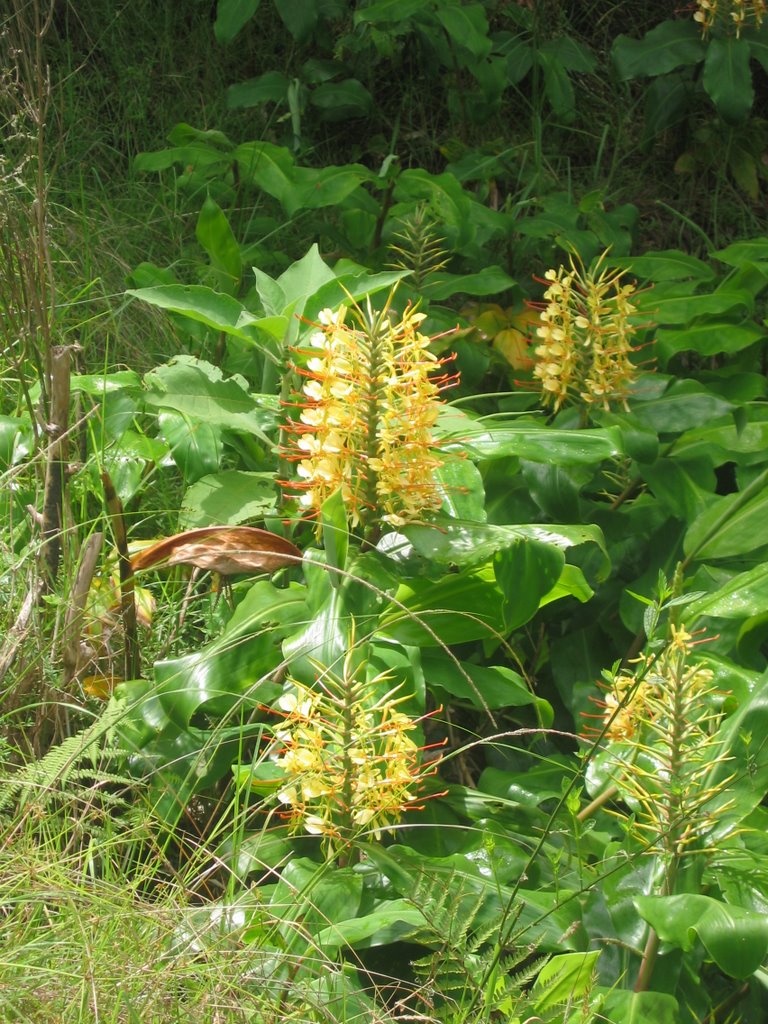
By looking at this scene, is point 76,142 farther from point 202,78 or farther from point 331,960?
point 331,960

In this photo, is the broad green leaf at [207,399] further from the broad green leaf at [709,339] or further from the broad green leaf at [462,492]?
the broad green leaf at [709,339]

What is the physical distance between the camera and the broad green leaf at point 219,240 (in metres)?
2.31

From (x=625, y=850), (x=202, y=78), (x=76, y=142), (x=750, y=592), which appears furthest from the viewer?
(x=202, y=78)

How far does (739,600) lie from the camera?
5.23ft

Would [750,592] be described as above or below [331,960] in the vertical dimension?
above

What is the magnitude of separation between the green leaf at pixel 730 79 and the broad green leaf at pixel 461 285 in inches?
48.8

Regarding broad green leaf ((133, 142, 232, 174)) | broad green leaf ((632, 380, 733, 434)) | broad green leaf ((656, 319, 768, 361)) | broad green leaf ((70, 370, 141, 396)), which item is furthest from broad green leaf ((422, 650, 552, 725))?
broad green leaf ((133, 142, 232, 174))

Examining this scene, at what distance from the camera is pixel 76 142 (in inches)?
137

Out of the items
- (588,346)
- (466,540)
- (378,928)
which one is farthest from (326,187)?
(378,928)

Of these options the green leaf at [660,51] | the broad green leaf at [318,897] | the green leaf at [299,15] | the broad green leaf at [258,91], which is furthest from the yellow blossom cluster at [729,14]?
the broad green leaf at [318,897]

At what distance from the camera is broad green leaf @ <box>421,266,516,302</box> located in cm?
257

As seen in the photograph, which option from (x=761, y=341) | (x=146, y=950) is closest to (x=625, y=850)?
(x=146, y=950)

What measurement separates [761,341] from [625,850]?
1.61 metres

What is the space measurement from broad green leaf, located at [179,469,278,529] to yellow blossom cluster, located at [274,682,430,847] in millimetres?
483
